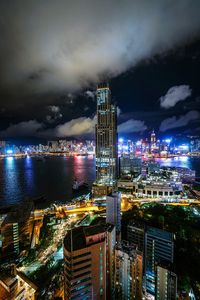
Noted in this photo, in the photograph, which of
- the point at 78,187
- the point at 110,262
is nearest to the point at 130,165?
the point at 78,187

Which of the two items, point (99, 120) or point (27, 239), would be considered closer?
point (27, 239)

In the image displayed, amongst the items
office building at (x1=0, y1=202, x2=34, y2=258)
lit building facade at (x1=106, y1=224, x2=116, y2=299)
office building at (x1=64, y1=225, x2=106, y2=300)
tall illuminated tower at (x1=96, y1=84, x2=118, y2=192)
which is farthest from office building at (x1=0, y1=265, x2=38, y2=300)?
tall illuminated tower at (x1=96, y1=84, x2=118, y2=192)

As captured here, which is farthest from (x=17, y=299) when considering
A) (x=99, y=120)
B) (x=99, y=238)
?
(x=99, y=120)

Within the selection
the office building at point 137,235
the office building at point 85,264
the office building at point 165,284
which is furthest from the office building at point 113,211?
the office building at point 165,284

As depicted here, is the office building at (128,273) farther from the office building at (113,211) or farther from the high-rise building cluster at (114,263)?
the office building at (113,211)

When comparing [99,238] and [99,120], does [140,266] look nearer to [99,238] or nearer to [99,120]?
[99,238]

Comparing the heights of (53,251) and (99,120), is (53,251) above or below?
below

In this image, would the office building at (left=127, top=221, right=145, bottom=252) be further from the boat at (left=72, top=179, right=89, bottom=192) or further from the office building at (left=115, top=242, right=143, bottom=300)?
the boat at (left=72, top=179, right=89, bottom=192)
